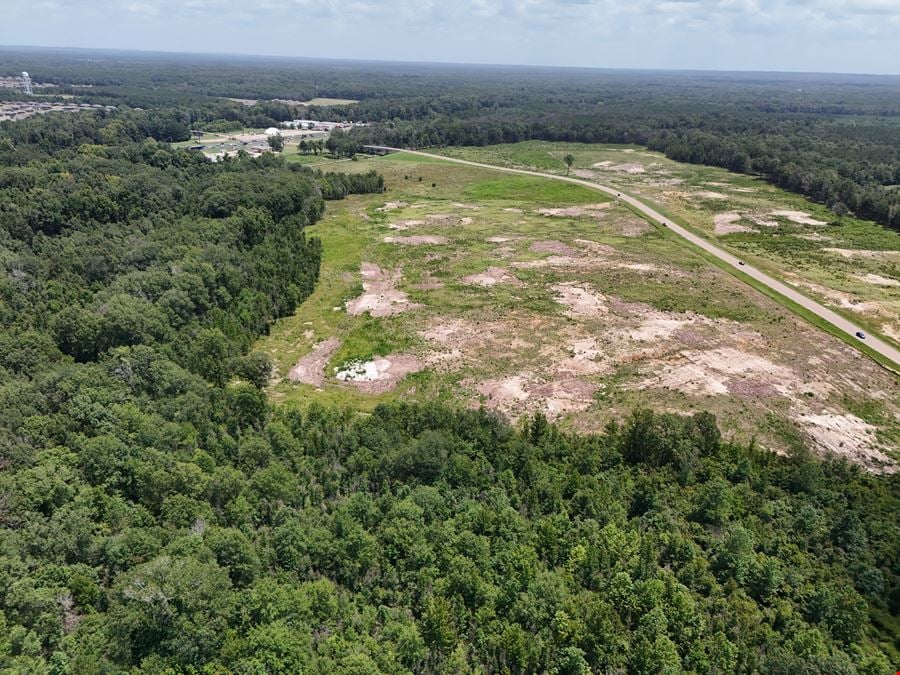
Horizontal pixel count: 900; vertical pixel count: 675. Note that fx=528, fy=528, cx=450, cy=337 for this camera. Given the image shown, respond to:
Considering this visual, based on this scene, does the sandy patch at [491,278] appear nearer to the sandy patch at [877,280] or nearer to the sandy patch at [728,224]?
the sandy patch at [728,224]

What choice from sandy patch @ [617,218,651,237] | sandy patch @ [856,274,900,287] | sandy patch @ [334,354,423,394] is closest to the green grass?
sandy patch @ [617,218,651,237]

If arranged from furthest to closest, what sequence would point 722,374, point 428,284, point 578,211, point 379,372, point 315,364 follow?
point 578,211
point 428,284
point 315,364
point 379,372
point 722,374

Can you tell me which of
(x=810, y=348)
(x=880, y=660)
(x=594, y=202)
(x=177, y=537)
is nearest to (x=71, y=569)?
(x=177, y=537)

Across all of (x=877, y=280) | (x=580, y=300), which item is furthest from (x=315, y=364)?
(x=877, y=280)

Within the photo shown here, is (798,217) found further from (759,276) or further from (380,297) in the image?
(380,297)

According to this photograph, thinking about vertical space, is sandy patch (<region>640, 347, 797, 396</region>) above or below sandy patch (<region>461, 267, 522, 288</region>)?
below

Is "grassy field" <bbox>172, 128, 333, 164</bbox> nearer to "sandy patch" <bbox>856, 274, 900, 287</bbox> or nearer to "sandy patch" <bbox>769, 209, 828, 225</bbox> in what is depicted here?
"sandy patch" <bbox>769, 209, 828, 225</bbox>
